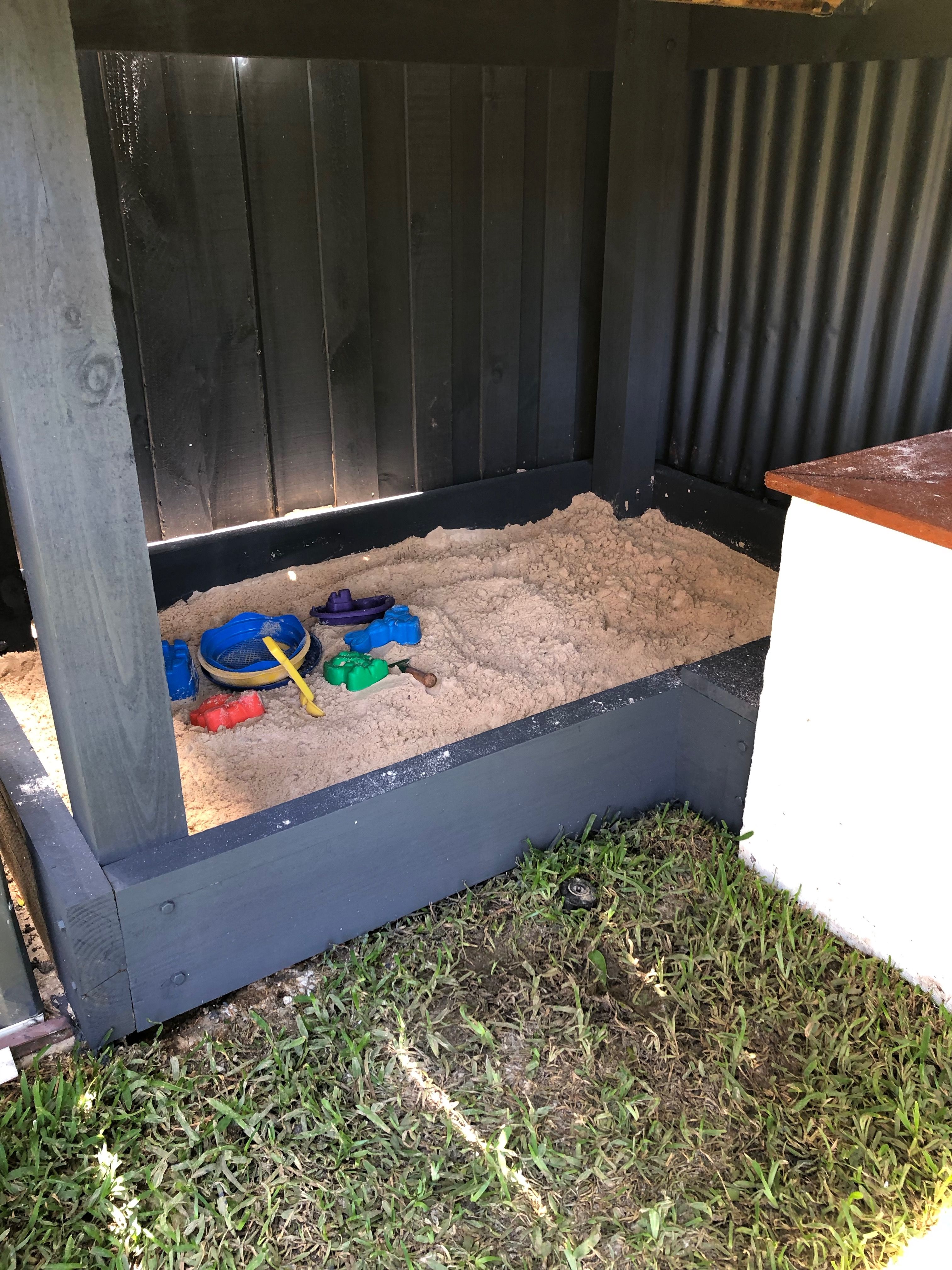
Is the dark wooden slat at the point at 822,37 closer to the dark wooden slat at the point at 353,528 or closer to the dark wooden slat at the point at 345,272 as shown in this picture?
the dark wooden slat at the point at 345,272

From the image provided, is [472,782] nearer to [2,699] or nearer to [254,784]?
[254,784]

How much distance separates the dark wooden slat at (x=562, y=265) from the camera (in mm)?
3301

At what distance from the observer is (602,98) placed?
3.37m

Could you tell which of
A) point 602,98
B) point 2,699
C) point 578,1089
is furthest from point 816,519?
point 602,98

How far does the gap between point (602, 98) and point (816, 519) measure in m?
2.20

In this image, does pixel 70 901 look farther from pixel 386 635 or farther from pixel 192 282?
pixel 192 282

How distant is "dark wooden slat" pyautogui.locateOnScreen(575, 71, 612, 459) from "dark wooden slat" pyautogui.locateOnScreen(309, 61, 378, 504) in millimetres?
876

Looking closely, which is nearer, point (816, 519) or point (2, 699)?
point (816, 519)

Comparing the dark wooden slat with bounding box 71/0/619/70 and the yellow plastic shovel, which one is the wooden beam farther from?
the yellow plastic shovel

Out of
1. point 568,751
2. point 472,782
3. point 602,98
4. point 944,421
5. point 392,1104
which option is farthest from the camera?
point 602,98

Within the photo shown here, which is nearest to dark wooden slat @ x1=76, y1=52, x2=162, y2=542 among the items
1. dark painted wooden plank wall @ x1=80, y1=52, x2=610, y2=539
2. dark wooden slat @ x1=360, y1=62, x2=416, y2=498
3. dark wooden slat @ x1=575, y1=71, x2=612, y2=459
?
dark painted wooden plank wall @ x1=80, y1=52, x2=610, y2=539

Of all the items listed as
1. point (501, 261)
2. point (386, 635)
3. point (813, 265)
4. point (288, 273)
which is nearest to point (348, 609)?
point (386, 635)

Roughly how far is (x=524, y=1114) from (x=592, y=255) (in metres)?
2.89

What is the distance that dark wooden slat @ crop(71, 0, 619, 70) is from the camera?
256 cm
